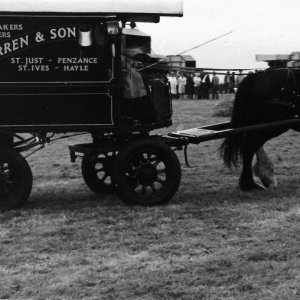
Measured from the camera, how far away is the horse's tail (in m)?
8.09

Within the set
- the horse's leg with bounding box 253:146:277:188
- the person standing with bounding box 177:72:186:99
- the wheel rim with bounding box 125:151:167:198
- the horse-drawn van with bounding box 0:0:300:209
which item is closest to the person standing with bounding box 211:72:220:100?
the person standing with bounding box 177:72:186:99

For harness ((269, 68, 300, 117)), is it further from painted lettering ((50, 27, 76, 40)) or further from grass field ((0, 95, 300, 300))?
painted lettering ((50, 27, 76, 40))

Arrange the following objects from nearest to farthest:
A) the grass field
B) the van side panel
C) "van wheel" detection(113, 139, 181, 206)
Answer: the grass field < the van side panel < "van wheel" detection(113, 139, 181, 206)

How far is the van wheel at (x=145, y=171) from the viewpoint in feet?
22.9

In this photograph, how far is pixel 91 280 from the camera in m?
4.68

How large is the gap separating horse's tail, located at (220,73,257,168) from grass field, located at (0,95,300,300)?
0.43m

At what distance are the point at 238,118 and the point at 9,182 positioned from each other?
9.47 ft

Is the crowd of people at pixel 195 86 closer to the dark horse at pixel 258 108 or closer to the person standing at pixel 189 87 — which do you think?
the person standing at pixel 189 87

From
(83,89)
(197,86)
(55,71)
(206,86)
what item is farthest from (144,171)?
(197,86)

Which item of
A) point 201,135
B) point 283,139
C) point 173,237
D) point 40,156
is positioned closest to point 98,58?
point 201,135

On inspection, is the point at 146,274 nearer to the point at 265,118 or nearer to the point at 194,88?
the point at 265,118

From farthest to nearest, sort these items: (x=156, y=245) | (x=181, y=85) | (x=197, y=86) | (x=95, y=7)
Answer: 1. (x=197, y=86)
2. (x=181, y=85)
3. (x=95, y=7)
4. (x=156, y=245)

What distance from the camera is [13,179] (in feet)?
22.6

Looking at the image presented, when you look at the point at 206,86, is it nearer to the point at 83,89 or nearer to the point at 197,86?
the point at 197,86
